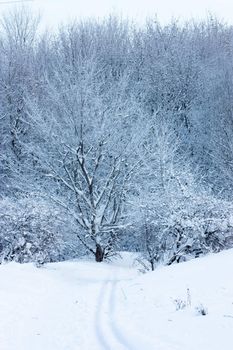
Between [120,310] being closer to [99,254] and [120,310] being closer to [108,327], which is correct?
[108,327]

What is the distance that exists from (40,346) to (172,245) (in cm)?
1174

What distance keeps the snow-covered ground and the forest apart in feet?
11.1

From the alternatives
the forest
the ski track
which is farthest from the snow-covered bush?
the ski track

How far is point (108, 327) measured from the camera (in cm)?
777

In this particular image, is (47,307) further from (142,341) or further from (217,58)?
(217,58)

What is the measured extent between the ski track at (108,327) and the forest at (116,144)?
676 cm

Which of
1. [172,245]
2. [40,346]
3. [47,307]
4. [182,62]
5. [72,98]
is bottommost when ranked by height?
[40,346]

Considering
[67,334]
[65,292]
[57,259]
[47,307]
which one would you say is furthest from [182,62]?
[67,334]

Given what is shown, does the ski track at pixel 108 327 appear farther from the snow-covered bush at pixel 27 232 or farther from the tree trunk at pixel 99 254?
the tree trunk at pixel 99 254

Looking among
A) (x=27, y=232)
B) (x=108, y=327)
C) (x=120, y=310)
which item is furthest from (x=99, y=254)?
(x=108, y=327)

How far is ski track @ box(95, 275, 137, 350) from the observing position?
6496 mm

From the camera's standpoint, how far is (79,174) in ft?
76.3

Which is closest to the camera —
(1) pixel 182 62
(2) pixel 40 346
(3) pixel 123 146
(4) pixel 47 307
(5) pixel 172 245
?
(2) pixel 40 346

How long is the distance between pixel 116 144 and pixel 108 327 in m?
16.2
